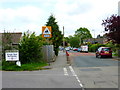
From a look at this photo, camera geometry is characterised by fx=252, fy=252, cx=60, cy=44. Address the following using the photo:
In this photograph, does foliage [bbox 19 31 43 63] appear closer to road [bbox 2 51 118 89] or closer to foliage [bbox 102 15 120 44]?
road [bbox 2 51 118 89]

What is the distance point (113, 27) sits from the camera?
32.1m

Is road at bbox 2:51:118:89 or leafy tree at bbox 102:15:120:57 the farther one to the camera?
leafy tree at bbox 102:15:120:57

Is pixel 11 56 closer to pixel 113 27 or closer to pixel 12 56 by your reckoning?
pixel 12 56

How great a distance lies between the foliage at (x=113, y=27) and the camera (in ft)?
103

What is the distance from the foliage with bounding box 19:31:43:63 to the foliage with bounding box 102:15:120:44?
1219cm

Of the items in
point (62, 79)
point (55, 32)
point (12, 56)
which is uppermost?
point (55, 32)

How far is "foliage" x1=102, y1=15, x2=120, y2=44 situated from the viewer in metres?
31.5

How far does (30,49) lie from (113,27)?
1370 centimetres

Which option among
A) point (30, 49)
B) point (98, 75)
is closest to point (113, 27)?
point (30, 49)

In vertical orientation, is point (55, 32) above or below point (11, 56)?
above

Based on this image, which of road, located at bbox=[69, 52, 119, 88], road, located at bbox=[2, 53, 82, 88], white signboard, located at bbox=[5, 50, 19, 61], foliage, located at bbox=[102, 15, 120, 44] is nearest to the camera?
road, located at bbox=[2, 53, 82, 88]

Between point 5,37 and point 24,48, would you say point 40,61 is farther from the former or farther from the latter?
point 5,37

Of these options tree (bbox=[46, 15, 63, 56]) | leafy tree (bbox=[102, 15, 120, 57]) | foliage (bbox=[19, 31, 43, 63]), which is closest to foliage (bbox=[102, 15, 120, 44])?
leafy tree (bbox=[102, 15, 120, 57])

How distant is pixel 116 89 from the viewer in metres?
9.62
